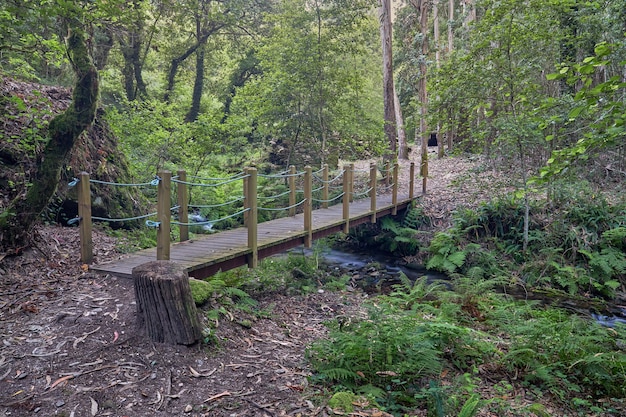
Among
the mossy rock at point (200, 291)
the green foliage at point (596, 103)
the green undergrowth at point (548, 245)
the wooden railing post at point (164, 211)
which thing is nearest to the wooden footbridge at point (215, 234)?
the wooden railing post at point (164, 211)

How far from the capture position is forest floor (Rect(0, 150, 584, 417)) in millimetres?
3045

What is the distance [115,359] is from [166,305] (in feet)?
1.88

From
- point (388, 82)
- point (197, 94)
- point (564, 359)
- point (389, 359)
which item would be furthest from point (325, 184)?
point (197, 94)

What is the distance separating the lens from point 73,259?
531cm

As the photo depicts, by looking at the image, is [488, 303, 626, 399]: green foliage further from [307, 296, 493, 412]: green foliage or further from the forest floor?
[307, 296, 493, 412]: green foliage

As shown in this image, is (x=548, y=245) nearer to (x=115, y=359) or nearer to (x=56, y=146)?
(x=115, y=359)

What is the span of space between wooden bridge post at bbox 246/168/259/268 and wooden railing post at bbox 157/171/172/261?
4.17 feet

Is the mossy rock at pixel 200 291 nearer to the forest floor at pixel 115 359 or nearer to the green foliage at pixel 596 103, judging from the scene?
the forest floor at pixel 115 359

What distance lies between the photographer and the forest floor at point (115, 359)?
3045mm

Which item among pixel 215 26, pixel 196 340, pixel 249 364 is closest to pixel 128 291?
pixel 196 340

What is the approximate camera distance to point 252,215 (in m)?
6.03

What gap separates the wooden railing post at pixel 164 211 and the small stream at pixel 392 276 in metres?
4.87

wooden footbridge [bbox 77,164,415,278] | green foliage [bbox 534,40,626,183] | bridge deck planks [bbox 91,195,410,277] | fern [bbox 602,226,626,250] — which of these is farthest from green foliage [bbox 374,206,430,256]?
green foliage [bbox 534,40,626,183]

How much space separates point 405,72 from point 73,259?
67.7ft
